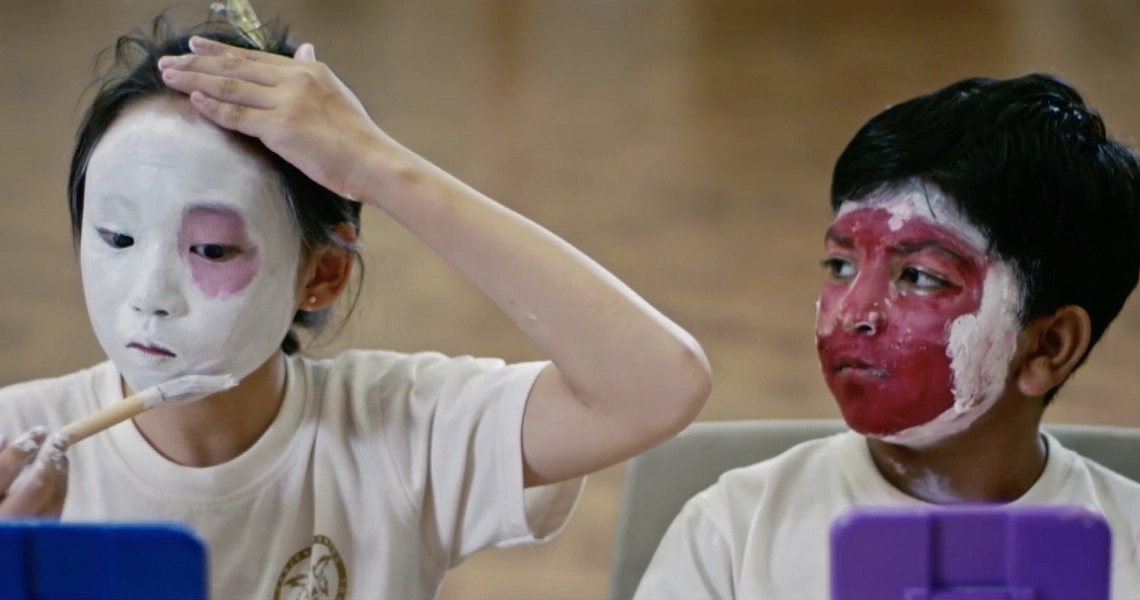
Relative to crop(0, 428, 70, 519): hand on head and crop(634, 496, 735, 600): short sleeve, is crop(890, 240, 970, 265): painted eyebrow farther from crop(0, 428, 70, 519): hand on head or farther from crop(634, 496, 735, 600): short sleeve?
crop(0, 428, 70, 519): hand on head

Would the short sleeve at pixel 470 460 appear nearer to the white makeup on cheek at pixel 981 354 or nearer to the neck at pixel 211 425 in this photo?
the neck at pixel 211 425

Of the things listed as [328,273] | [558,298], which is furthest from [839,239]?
[328,273]

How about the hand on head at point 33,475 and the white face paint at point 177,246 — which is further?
the white face paint at point 177,246

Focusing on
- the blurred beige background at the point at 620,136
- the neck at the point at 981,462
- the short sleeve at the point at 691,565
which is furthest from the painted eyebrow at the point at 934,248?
the blurred beige background at the point at 620,136

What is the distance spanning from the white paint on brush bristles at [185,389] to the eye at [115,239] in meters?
0.10

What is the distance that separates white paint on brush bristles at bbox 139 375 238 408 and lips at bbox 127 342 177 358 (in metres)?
0.02

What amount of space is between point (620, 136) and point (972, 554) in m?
2.84

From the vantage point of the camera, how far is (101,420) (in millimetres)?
1050

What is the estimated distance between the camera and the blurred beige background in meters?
2.66

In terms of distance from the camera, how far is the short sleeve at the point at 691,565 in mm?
1190

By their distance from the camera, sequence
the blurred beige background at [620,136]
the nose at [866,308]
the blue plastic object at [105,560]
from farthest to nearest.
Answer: the blurred beige background at [620,136] → the nose at [866,308] → the blue plastic object at [105,560]

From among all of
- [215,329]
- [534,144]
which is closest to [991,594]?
[215,329]

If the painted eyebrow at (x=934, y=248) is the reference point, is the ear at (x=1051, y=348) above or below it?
below


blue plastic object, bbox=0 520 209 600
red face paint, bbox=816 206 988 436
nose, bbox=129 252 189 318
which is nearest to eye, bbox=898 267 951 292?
red face paint, bbox=816 206 988 436
